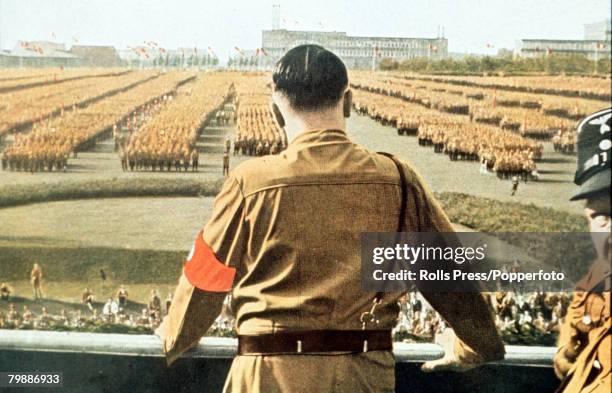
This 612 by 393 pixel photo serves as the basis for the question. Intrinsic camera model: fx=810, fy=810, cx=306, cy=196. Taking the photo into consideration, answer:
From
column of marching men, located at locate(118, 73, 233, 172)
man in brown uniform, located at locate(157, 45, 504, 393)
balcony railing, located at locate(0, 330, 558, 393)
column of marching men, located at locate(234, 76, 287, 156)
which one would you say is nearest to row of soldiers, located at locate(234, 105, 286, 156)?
column of marching men, located at locate(234, 76, 287, 156)

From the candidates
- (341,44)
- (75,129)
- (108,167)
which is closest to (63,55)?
(75,129)

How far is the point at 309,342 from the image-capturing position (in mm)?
2014

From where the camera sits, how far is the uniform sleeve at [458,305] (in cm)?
205

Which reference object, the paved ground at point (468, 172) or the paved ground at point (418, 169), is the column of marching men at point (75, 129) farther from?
the paved ground at point (468, 172)

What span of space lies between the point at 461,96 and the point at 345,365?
66.3 inches

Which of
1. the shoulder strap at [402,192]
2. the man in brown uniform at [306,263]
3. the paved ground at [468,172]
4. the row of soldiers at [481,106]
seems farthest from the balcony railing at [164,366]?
the row of soldiers at [481,106]

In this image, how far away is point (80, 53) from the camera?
329cm

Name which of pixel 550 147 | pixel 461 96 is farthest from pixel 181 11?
pixel 550 147

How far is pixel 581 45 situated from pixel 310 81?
157 centimetres

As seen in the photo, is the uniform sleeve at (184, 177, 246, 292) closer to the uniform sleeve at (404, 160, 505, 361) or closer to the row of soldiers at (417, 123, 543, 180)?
the uniform sleeve at (404, 160, 505, 361)

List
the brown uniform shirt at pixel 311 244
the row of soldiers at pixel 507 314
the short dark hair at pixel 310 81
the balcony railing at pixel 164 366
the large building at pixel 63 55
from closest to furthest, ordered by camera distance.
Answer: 1. the brown uniform shirt at pixel 311 244
2. the short dark hair at pixel 310 81
3. the balcony railing at pixel 164 366
4. the row of soldiers at pixel 507 314
5. the large building at pixel 63 55

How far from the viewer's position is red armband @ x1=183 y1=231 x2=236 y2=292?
2014 millimetres

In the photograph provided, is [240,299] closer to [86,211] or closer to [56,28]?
[86,211]

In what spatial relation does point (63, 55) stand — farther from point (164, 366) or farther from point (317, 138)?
point (317, 138)
